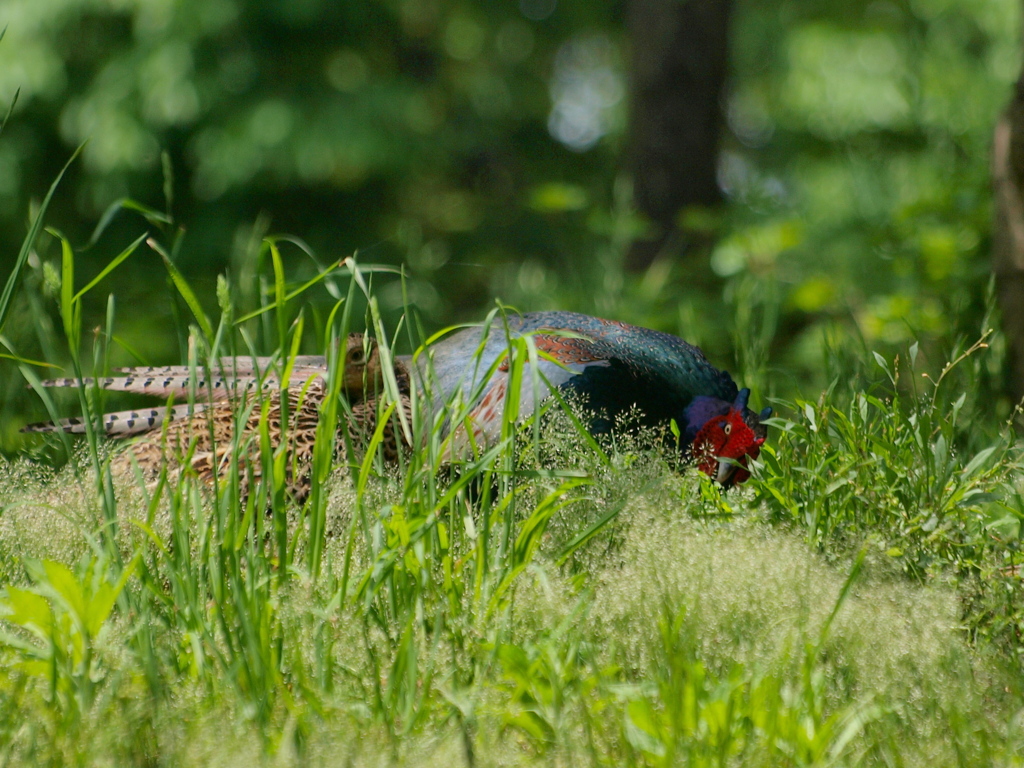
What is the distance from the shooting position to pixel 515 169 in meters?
10.7

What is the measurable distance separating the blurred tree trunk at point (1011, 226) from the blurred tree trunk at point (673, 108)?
2.93 meters

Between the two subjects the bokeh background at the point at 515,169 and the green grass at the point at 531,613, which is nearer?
the green grass at the point at 531,613

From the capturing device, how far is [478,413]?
2.66m

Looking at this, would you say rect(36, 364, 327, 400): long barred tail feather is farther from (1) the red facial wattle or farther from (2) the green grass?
(1) the red facial wattle

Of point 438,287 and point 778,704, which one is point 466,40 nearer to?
point 438,287

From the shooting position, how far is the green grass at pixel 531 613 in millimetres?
1443

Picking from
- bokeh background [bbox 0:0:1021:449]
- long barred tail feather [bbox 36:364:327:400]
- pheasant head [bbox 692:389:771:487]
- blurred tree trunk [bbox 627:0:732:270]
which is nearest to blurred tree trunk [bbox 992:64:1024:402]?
bokeh background [bbox 0:0:1021:449]

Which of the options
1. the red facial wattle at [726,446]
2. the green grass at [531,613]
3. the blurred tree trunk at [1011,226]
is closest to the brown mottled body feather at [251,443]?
the green grass at [531,613]

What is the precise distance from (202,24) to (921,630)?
20.7 ft

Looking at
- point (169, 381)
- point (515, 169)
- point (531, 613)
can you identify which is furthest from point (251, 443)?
point (515, 169)

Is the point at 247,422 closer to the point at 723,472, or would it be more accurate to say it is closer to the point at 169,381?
the point at 169,381

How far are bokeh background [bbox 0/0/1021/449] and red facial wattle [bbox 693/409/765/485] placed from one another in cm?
61

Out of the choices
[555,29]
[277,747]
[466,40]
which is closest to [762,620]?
[277,747]

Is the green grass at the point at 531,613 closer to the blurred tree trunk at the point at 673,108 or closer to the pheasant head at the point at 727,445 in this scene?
the pheasant head at the point at 727,445
